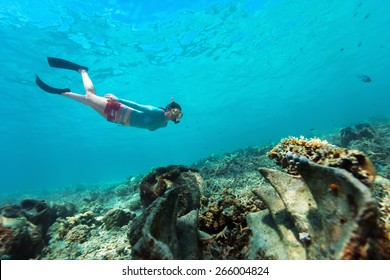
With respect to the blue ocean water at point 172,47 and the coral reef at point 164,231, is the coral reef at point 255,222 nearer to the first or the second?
the coral reef at point 164,231

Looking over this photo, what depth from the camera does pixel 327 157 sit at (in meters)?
3.08

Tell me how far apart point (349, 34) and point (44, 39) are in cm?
3967

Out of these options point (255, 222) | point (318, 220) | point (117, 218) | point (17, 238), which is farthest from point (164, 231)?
point (117, 218)

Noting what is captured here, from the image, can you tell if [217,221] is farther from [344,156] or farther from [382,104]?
[382,104]

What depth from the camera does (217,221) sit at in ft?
11.5

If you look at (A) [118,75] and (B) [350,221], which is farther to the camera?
(A) [118,75]

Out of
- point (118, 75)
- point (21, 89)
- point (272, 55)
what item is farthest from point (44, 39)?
point (272, 55)

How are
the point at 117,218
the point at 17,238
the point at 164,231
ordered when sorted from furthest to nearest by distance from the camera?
1. the point at 117,218
2. the point at 17,238
3. the point at 164,231

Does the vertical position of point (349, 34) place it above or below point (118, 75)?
above

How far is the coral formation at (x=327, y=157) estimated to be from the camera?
2508mm

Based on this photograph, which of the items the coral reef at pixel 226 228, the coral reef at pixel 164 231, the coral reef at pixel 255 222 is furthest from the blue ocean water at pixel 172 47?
the coral reef at pixel 164 231

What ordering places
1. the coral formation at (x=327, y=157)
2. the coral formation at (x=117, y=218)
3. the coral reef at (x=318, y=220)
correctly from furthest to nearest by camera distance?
the coral formation at (x=117, y=218) → the coral formation at (x=327, y=157) → the coral reef at (x=318, y=220)

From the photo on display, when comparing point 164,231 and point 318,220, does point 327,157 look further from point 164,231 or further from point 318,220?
point 164,231

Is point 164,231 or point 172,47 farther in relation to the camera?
point 172,47
